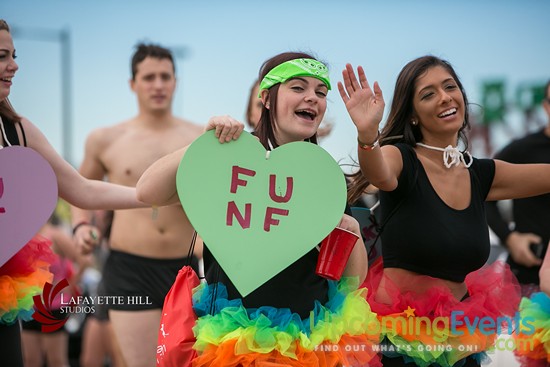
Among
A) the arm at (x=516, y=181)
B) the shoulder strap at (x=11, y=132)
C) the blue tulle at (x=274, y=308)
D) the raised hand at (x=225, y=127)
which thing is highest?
the raised hand at (x=225, y=127)

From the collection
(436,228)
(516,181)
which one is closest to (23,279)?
(436,228)

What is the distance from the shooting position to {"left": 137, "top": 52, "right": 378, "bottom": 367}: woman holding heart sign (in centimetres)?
319

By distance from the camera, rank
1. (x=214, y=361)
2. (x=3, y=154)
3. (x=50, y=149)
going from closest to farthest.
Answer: (x=214, y=361)
(x=3, y=154)
(x=50, y=149)

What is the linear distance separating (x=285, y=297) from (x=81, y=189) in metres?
1.31

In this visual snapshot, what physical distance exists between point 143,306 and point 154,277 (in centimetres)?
26

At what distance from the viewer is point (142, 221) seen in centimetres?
602

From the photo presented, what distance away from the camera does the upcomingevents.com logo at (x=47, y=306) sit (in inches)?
164

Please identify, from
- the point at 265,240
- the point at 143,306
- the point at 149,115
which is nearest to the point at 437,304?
the point at 265,240

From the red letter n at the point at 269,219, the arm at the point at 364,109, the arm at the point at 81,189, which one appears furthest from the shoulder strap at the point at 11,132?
the arm at the point at 364,109

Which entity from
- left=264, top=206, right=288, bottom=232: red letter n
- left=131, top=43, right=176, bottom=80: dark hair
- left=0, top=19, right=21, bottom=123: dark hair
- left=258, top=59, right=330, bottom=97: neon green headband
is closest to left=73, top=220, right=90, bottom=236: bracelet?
left=131, top=43, right=176, bottom=80: dark hair

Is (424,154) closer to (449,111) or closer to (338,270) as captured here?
(449,111)

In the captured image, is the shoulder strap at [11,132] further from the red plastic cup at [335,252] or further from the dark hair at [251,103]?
the dark hair at [251,103]

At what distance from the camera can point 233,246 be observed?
3.19m

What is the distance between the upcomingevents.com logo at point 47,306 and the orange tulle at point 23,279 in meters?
0.09
